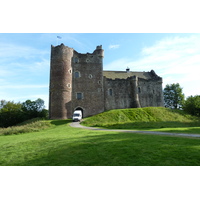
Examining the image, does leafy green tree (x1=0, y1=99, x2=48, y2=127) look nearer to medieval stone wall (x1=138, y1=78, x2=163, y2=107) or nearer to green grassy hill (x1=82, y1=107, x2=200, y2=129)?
green grassy hill (x1=82, y1=107, x2=200, y2=129)

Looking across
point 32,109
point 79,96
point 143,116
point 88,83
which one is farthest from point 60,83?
point 143,116

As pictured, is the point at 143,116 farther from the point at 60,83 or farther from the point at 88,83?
the point at 60,83

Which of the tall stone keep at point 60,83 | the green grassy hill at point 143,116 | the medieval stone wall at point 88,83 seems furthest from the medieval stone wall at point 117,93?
the tall stone keep at point 60,83

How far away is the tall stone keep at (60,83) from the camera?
111ft

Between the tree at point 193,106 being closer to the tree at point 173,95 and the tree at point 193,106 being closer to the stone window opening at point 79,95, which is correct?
the tree at point 173,95

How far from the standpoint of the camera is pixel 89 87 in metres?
37.7

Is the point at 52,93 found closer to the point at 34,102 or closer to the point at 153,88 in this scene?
the point at 34,102

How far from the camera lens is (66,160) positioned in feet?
18.6

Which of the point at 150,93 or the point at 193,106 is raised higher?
the point at 150,93

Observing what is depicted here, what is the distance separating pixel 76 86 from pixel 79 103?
170 inches

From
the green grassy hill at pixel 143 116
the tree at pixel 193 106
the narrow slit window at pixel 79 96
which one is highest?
the narrow slit window at pixel 79 96

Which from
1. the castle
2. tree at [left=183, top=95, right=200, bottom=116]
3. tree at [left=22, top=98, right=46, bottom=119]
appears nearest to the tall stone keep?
the castle

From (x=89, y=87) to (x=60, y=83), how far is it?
7.16 meters

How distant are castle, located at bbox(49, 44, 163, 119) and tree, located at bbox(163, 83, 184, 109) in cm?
1759
